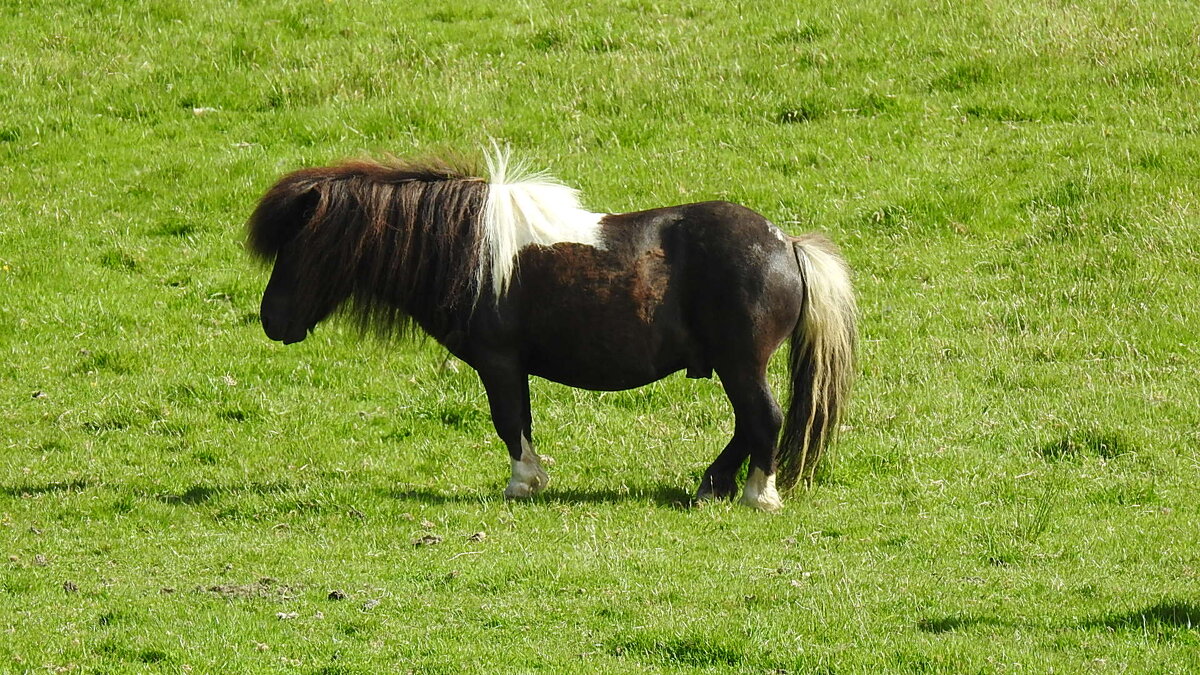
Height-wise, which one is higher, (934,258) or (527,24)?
(527,24)

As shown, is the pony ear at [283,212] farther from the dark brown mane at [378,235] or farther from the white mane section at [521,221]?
the white mane section at [521,221]

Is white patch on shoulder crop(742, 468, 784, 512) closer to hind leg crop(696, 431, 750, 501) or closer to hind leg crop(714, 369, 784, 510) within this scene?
hind leg crop(714, 369, 784, 510)

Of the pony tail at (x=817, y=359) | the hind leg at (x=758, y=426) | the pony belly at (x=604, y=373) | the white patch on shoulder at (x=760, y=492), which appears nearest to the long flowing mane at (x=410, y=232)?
the pony belly at (x=604, y=373)

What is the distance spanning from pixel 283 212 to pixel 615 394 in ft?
11.7

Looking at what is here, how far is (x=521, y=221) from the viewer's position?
9695mm

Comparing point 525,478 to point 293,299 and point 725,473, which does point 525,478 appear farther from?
point 293,299

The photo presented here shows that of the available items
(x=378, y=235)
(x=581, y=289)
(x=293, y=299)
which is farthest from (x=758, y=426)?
(x=293, y=299)

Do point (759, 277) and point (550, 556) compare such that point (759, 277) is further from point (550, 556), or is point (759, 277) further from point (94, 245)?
point (94, 245)

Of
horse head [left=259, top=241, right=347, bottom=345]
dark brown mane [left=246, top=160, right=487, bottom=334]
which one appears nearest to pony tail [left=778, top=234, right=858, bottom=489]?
dark brown mane [left=246, top=160, right=487, bottom=334]

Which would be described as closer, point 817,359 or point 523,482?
point 817,359

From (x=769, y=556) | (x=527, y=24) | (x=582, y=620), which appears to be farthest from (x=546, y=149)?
(x=582, y=620)

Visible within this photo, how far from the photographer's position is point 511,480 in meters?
9.95

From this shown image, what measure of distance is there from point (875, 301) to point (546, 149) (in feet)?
15.4

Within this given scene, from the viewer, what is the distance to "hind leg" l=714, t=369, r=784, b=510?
9.53 meters
